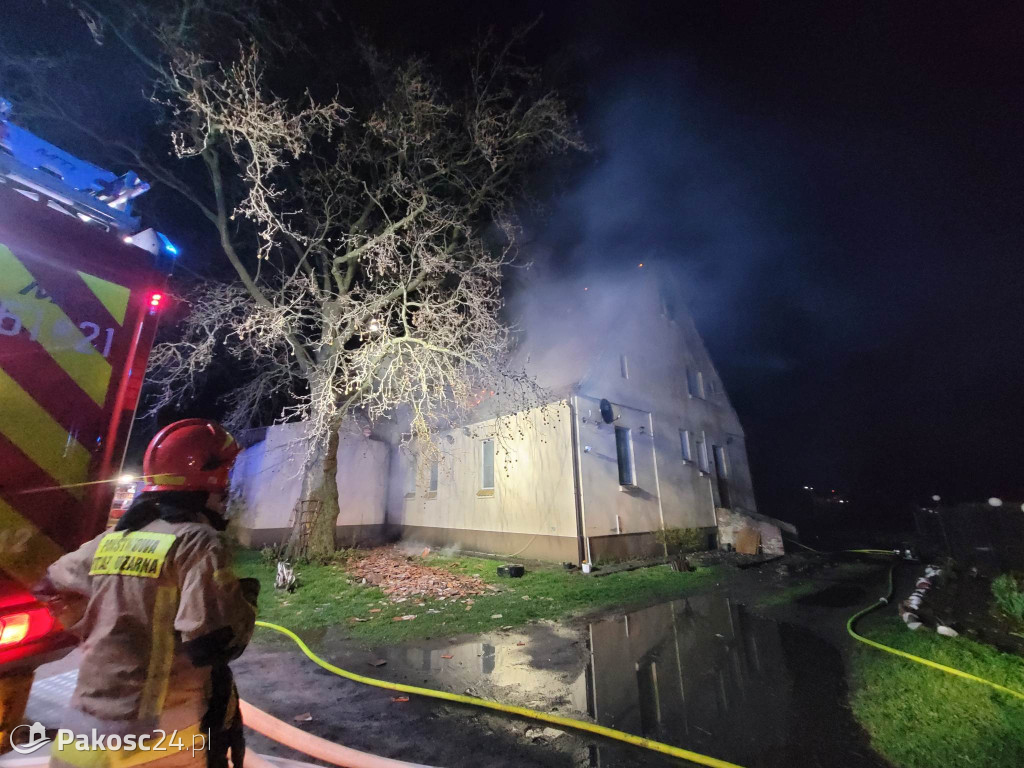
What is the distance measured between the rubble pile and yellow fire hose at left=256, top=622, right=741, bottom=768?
11.0 feet

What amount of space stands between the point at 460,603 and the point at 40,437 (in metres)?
6.39

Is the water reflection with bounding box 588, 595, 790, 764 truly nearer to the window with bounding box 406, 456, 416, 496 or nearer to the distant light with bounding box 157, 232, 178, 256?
the distant light with bounding box 157, 232, 178, 256

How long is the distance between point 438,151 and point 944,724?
1184 centimetres

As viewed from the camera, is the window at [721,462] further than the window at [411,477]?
Yes

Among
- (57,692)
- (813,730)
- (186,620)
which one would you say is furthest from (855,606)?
(57,692)

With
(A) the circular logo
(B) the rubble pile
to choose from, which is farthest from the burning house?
(A) the circular logo

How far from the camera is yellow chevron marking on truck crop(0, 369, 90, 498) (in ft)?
8.56

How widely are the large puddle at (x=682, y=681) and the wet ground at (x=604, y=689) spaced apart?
0.02m

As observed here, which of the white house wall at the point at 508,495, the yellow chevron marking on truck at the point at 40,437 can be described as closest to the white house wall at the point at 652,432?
the white house wall at the point at 508,495

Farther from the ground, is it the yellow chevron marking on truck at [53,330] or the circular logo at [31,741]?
the yellow chevron marking on truck at [53,330]

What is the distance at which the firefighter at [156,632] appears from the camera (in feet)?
5.14

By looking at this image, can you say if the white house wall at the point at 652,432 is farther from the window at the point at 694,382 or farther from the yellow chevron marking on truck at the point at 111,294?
the yellow chevron marking on truck at the point at 111,294

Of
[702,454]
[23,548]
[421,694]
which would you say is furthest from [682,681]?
[702,454]

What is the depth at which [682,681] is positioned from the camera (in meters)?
4.57
